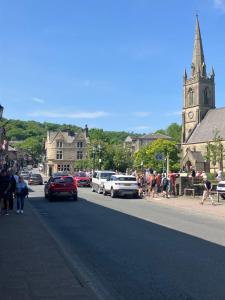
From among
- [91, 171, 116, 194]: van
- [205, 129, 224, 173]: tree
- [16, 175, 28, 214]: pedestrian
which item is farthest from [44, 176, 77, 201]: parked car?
[205, 129, 224, 173]: tree

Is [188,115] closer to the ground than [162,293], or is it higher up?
higher up

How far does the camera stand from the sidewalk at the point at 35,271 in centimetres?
655

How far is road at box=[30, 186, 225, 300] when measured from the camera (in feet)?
23.7

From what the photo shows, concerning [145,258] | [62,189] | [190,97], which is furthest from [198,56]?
[145,258]

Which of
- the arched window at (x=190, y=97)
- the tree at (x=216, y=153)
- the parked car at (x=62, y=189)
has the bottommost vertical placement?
the parked car at (x=62, y=189)

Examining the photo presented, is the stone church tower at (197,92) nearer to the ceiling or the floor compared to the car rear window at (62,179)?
nearer to the ceiling

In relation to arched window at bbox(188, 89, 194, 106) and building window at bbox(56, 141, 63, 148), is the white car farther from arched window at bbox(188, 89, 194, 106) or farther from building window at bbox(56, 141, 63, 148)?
building window at bbox(56, 141, 63, 148)

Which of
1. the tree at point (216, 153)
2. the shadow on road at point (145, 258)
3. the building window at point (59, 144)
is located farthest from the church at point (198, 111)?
the shadow on road at point (145, 258)

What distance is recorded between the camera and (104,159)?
7731 cm

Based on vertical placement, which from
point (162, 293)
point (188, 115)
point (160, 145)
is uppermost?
point (188, 115)

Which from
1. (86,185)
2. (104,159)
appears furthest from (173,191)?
(104,159)

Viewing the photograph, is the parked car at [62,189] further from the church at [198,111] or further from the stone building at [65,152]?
the stone building at [65,152]

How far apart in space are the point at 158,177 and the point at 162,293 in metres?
25.8

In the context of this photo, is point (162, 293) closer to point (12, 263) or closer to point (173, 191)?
point (12, 263)
